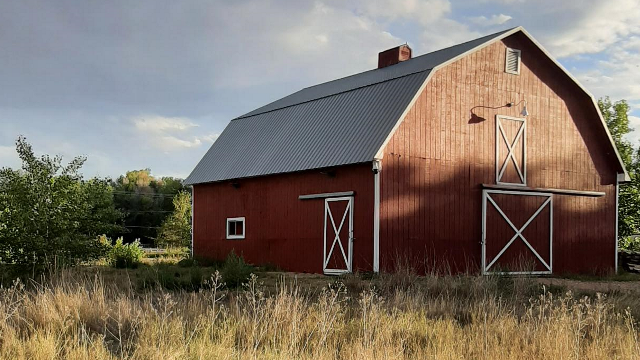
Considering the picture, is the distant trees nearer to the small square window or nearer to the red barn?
the small square window

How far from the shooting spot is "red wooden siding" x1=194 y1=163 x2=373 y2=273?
713 inches

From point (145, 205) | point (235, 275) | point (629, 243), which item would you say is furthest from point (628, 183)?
point (145, 205)

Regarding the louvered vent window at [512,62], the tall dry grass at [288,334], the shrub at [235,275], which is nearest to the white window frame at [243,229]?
the shrub at [235,275]

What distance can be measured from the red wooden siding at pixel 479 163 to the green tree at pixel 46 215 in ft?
22.0

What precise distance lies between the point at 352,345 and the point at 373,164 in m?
9.81

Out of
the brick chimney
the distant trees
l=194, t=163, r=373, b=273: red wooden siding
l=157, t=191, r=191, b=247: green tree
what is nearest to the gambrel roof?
l=194, t=163, r=373, b=273: red wooden siding

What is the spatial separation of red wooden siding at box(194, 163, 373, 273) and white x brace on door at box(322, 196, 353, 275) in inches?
4.9

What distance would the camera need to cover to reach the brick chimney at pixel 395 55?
23.5 metres

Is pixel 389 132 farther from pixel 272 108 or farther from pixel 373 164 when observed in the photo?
pixel 272 108

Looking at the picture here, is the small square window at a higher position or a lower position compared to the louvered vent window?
lower

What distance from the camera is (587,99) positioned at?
21391 mm

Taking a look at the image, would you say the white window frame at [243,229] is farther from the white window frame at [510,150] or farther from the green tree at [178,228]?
the green tree at [178,228]

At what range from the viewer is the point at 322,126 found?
20.7m

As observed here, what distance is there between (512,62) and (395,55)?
15.0ft
